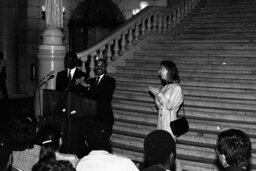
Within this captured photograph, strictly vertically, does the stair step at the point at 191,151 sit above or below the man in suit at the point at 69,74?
below

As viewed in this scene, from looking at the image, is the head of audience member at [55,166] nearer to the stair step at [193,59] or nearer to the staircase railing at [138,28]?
the staircase railing at [138,28]

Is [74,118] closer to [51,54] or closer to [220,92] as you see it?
[51,54]

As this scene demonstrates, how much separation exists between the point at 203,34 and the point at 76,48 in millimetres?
6379

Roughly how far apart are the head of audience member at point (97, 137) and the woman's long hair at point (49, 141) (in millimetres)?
372

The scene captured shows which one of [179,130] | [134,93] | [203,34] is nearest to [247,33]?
[203,34]

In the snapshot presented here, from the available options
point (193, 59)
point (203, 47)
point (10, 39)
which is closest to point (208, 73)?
point (193, 59)

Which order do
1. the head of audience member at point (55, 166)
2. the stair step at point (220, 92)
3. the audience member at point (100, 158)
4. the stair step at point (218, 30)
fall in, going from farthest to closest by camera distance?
the stair step at point (218, 30) < the stair step at point (220, 92) < the audience member at point (100, 158) < the head of audience member at point (55, 166)

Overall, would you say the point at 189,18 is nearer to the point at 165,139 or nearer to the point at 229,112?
the point at 229,112

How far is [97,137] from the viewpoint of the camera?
4012mm

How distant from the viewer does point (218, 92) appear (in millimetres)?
9547

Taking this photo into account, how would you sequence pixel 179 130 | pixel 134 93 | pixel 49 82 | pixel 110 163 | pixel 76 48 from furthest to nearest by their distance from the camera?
pixel 76 48, pixel 134 93, pixel 49 82, pixel 179 130, pixel 110 163

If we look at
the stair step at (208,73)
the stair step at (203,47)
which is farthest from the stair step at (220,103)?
the stair step at (203,47)

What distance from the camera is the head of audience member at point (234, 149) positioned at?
3.58m

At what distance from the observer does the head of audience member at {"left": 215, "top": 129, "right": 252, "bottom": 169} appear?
358 centimetres
